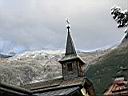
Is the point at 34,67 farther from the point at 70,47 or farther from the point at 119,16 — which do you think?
the point at 119,16

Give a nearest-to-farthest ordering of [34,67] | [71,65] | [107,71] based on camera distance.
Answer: [71,65], [107,71], [34,67]

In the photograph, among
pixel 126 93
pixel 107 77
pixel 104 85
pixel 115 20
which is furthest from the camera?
pixel 107 77

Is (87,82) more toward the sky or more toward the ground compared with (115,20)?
more toward the ground

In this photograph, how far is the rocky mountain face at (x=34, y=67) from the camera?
111 meters

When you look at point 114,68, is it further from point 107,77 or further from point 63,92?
point 63,92

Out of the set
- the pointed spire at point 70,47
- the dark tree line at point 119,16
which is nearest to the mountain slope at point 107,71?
the pointed spire at point 70,47

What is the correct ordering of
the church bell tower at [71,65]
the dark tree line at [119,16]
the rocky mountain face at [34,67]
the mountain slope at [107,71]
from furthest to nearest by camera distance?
→ the rocky mountain face at [34,67], the mountain slope at [107,71], the church bell tower at [71,65], the dark tree line at [119,16]

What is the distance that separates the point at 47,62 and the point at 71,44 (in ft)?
340

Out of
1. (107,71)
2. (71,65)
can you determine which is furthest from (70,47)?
(107,71)

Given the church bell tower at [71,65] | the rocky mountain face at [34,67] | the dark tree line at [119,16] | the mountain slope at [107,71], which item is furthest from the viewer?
the rocky mountain face at [34,67]

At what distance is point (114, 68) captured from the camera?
299ft

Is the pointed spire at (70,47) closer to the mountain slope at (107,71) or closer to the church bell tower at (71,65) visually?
the church bell tower at (71,65)

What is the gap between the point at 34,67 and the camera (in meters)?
138

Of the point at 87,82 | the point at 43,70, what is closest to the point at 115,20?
the point at 87,82
